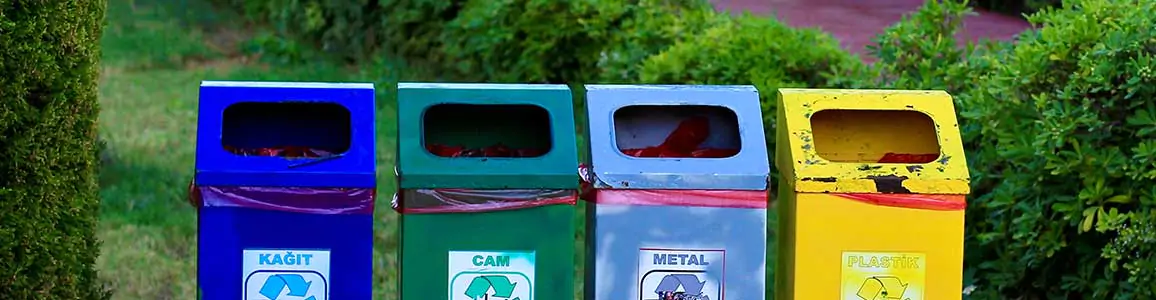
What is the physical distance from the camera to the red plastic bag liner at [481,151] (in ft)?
10.8

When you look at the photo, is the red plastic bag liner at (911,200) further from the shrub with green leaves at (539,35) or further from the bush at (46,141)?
the shrub with green leaves at (539,35)

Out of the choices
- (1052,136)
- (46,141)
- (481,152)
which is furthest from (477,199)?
(1052,136)

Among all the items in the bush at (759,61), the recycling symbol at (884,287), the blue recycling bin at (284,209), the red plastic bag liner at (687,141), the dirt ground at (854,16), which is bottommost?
the recycling symbol at (884,287)

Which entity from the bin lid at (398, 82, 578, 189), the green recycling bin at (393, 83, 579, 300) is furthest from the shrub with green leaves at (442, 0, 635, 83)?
the green recycling bin at (393, 83, 579, 300)

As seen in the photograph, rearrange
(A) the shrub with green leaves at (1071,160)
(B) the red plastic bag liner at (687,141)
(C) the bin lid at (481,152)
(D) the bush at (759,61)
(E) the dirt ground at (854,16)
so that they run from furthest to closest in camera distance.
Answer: (E) the dirt ground at (854,16), (D) the bush at (759,61), (A) the shrub with green leaves at (1071,160), (B) the red plastic bag liner at (687,141), (C) the bin lid at (481,152)

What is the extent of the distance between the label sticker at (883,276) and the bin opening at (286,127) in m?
1.21

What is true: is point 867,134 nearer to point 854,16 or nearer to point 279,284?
point 279,284

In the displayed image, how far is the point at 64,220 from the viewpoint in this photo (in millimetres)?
3604

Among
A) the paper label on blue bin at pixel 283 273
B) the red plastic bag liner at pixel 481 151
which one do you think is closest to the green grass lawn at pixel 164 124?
A: the red plastic bag liner at pixel 481 151

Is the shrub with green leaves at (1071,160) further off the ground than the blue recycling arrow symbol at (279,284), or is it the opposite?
the shrub with green leaves at (1071,160)

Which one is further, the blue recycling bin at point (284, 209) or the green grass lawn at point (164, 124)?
the green grass lawn at point (164, 124)

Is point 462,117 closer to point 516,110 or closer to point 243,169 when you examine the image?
point 516,110

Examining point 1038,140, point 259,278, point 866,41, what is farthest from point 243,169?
point 866,41

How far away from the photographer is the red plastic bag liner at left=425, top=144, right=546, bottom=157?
3281 millimetres
